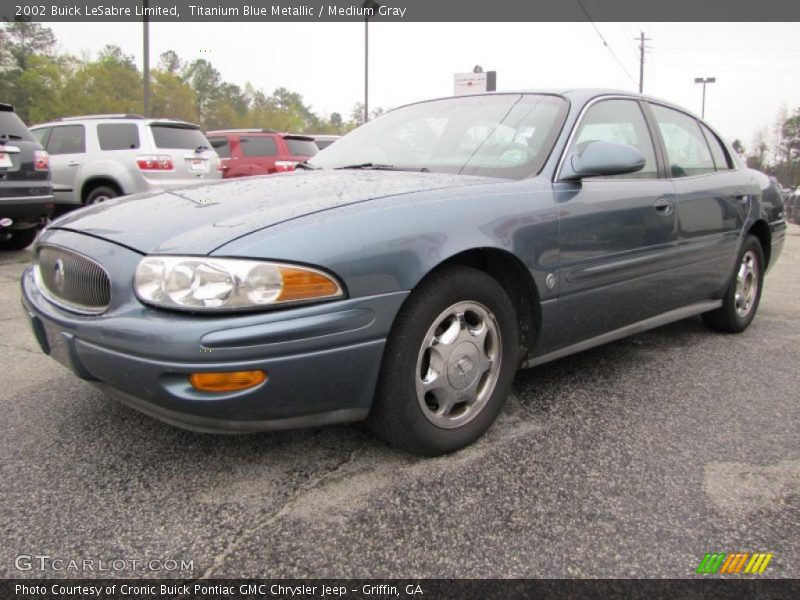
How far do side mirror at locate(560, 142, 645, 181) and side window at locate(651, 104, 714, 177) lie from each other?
0.92 m

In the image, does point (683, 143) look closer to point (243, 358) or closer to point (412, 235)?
point (412, 235)

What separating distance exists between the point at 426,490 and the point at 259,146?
10.2 meters

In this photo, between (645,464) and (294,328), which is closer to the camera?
(294,328)

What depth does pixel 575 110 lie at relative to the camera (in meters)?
2.87

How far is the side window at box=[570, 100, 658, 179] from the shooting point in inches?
114

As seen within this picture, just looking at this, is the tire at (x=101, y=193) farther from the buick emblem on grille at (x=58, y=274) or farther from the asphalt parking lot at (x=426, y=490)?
the buick emblem on grille at (x=58, y=274)

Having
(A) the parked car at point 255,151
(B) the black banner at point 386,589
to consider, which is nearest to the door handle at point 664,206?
(B) the black banner at point 386,589

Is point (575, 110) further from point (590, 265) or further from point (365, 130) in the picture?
point (365, 130)

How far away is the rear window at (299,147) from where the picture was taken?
1137cm

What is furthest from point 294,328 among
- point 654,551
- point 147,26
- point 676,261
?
point 147,26

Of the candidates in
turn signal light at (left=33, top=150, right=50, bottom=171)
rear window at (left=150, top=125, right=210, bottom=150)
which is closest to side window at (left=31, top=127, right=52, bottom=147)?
rear window at (left=150, top=125, right=210, bottom=150)

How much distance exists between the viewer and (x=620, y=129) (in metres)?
3.19

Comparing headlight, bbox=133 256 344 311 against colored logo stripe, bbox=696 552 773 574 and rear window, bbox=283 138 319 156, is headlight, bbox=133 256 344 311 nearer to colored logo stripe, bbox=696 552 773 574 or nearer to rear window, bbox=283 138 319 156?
colored logo stripe, bbox=696 552 773 574

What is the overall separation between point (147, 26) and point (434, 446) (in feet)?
51.0
